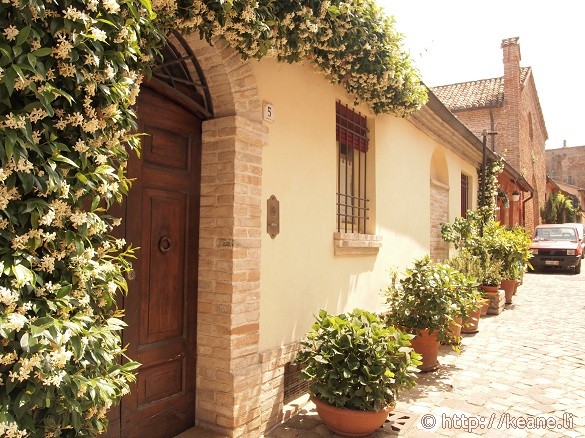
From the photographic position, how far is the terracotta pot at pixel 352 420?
3260mm

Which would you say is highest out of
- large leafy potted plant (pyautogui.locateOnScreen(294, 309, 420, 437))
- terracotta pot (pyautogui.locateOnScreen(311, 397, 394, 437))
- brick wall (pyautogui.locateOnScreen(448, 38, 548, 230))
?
brick wall (pyautogui.locateOnScreen(448, 38, 548, 230))

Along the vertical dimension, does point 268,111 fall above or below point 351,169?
above

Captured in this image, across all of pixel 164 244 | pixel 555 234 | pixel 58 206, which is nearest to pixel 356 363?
pixel 164 244

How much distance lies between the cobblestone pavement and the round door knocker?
1620mm

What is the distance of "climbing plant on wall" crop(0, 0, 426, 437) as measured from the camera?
4.94ft

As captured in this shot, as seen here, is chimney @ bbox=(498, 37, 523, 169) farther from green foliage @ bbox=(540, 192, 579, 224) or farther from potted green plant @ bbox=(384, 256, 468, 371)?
potted green plant @ bbox=(384, 256, 468, 371)

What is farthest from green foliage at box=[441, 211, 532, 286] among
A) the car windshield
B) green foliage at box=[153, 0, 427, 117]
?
the car windshield

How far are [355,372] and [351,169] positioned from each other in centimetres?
268

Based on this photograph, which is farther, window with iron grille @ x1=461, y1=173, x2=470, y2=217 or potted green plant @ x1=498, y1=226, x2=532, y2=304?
window with iron grille @ x1=461, y1=173, x2=470, y2=217

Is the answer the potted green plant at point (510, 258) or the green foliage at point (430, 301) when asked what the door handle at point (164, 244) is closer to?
the green foliage at point (430, 301)

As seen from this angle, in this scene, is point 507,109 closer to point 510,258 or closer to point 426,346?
point 510,258

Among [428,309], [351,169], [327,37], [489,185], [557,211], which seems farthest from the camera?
[557,211]

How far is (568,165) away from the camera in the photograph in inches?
1845

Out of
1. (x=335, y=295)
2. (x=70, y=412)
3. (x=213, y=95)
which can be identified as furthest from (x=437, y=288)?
(x=70, y=412)
